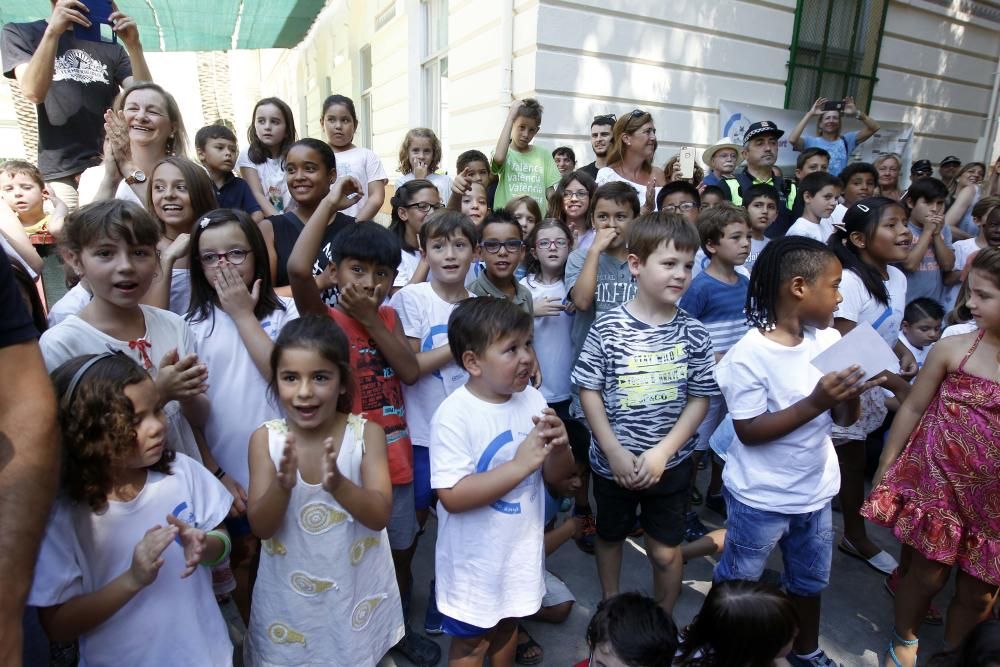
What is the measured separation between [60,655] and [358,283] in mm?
1532

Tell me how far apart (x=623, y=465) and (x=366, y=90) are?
38.1 ft

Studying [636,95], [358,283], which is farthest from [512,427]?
[636,95]

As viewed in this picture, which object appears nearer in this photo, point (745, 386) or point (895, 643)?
point (745, 386)

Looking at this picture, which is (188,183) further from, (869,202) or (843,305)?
(869,202)

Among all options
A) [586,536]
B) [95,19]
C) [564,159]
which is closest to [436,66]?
[564,159]

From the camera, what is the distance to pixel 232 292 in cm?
197

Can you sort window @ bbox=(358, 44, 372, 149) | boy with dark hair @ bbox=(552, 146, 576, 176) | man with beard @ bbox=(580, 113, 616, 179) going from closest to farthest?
man with beard @ bbox=(580, 113, 616, 179) → boy with dark hair @ bbox=(552, 146, 576, 176) → window @ bbox=(358, 44, 372, 149)

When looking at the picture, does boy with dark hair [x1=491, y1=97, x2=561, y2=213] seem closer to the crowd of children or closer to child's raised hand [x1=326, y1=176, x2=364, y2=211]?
the crowd of children

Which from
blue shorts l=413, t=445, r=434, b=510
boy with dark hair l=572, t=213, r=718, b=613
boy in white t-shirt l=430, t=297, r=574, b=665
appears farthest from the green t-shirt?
boy in white t-shirt l=430, t=297, r=574, b=665

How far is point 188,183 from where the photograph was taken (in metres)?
2.43

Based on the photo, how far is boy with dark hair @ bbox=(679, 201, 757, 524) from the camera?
9.51 feet

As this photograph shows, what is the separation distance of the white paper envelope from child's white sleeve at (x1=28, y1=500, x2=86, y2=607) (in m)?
2.14

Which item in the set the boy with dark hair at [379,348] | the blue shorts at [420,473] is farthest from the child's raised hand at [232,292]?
the blue shorts at [420,473]

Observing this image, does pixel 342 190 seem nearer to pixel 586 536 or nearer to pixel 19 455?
pixel 19 455
